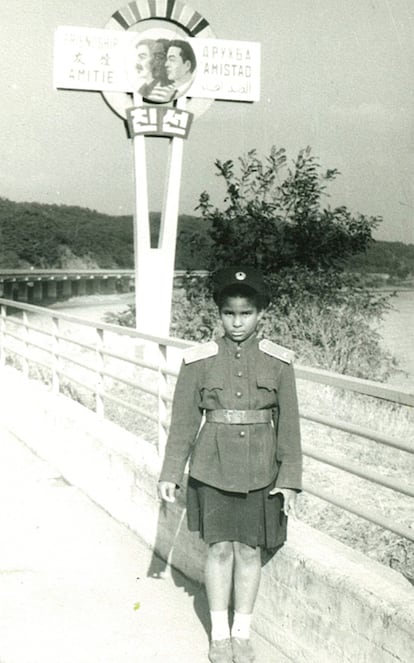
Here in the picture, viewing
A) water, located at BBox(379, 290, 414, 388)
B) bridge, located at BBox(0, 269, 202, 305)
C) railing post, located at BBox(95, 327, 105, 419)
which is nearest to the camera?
railing post, located at BBox(95, 327, 105, 419)

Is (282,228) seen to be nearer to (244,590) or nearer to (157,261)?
(157,261)

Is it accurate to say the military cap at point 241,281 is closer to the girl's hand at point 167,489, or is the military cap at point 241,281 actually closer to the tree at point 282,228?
the girl's hand at point 167,489

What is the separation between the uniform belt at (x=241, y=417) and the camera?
11.0ft

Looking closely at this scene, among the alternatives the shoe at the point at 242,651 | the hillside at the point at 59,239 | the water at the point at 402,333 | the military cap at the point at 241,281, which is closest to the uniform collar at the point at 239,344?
the military cap at the point at 241,281

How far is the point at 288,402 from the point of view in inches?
132

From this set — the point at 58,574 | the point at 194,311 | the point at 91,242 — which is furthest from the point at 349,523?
the point at 91,242

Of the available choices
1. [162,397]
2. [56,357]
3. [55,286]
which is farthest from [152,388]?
[55,286]

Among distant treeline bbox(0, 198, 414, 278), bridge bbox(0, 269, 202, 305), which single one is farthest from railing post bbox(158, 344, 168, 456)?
distant treeline bbox(0, 198, 414, 278)

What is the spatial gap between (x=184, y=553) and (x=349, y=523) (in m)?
1.47

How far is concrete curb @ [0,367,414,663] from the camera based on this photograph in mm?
3031

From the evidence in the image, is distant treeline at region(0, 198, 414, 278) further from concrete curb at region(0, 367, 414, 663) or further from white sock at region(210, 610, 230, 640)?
white sock at region(210, 610, 230, 640)

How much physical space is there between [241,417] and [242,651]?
0.95 metres

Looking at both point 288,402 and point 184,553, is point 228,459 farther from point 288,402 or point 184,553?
point 184,553

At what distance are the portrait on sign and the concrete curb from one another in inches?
258
